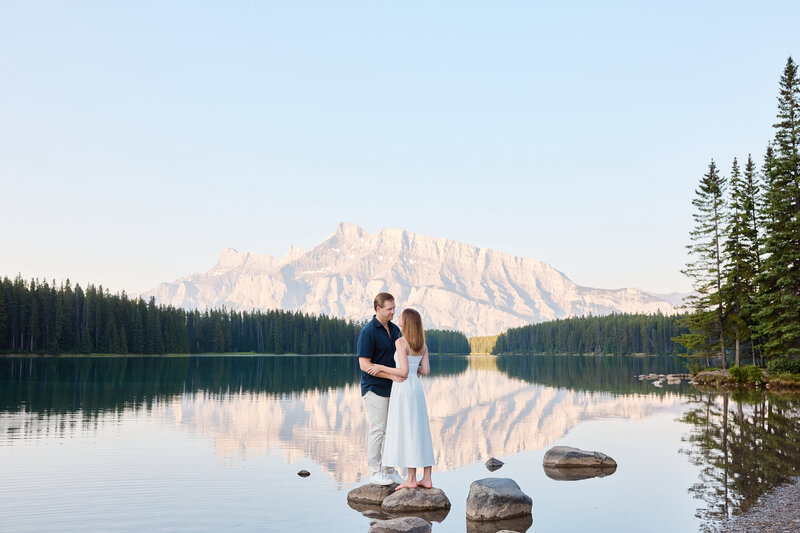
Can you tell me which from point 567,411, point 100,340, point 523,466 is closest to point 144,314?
point 100,340

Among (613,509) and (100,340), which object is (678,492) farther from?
(100,340)

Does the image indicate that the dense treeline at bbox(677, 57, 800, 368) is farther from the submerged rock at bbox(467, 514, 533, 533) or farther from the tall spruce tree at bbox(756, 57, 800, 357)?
the submerged rock at bbox(467, 514, 533, 533)

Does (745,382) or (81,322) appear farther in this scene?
(81,322)

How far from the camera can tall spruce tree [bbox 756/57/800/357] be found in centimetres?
4806

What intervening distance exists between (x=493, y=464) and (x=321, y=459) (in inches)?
214

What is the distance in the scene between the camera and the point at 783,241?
49.5 m

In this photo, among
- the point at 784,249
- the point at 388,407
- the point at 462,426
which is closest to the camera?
the point at 388,407

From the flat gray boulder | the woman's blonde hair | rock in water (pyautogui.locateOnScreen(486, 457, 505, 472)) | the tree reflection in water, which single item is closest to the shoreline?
the tree reflection in water

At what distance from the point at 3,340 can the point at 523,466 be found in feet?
409

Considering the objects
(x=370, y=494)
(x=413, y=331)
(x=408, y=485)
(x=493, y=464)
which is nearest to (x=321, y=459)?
(x=493, y=464)

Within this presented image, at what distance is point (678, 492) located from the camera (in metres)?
15.8

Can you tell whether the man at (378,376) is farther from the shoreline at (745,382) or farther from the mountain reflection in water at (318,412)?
the shoreline at (745,382)

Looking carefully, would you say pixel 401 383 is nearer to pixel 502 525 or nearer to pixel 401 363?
pixel 401 363

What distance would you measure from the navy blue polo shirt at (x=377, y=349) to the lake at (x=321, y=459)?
2.76m
